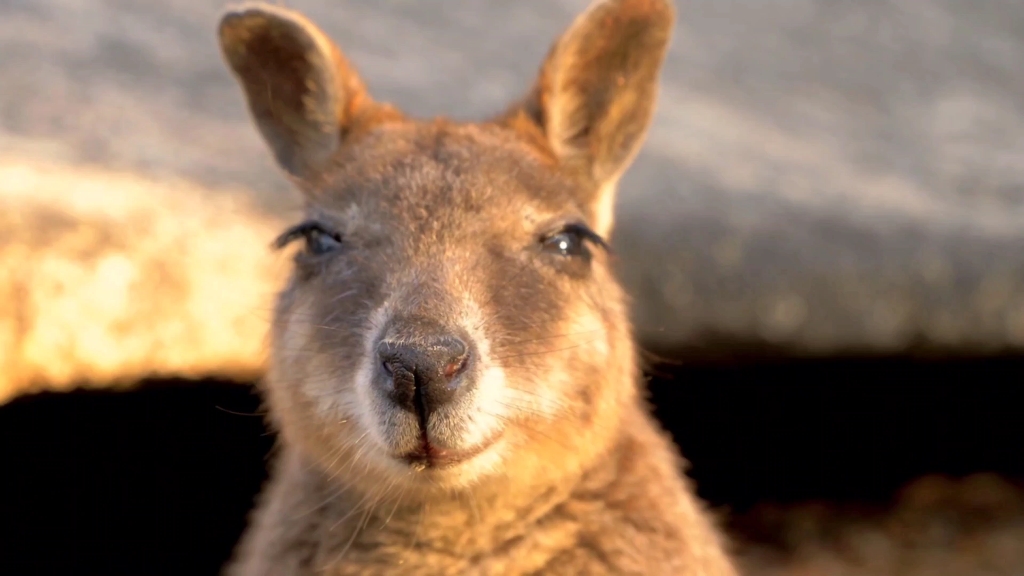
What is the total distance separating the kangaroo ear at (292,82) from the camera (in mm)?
3742

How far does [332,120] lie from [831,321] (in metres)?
2.56

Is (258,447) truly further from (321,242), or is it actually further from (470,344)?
(470,344)

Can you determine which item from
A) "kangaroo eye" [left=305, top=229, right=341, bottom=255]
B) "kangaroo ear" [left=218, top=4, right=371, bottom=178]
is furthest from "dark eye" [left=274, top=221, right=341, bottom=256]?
"kangaroo ear" [left=218, top=4, right=371, bottom=178]

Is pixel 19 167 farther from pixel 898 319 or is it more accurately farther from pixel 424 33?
pixel 898 319

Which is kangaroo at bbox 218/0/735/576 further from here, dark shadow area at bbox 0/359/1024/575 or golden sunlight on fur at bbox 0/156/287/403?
dark shadow area at bbox 0/359/1024/575

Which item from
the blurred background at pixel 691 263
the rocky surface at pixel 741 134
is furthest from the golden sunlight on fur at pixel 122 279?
the rocky surface at pixel 741 134

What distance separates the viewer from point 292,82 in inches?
155

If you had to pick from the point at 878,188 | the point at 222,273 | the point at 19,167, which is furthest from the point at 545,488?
the point at 878,188

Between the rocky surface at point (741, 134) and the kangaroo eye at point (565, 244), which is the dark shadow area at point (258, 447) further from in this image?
the kangaroo eye at point (565, 244)

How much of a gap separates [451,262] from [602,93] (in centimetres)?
104

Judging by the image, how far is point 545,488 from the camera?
3.22 meters

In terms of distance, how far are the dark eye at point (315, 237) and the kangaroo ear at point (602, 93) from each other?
754mm

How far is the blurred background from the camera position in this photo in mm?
4480

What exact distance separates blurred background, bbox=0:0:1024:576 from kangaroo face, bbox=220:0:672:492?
77 centimetres
